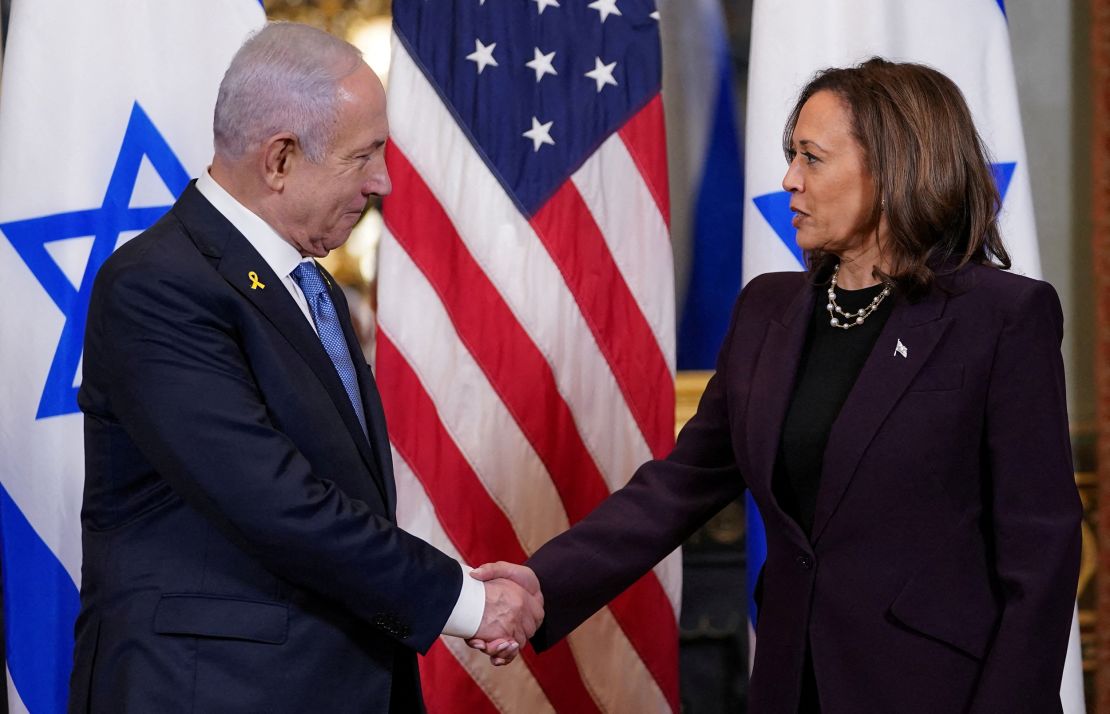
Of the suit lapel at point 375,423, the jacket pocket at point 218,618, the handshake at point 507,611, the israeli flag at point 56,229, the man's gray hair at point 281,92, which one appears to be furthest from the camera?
the israeli flag at point 56,229

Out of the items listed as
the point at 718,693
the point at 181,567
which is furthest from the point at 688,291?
the point at 181,567

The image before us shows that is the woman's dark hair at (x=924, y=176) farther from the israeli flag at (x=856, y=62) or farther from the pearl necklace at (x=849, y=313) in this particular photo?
the israeli flag at (x=856, y=62)

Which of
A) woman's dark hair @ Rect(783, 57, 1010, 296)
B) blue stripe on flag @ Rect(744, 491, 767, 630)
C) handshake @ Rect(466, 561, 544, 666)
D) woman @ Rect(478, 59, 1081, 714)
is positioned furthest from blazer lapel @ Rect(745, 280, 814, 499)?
blue stripe on flag @ Rect(744, 491, 767, 630)

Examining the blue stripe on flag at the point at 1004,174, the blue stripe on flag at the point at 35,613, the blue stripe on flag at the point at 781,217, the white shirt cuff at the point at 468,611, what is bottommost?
the blue stripe on flag at the point at 35,613

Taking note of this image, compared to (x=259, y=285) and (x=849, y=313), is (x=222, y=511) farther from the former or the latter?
(x=849, y=313)

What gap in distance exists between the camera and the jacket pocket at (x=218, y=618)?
1.70 m

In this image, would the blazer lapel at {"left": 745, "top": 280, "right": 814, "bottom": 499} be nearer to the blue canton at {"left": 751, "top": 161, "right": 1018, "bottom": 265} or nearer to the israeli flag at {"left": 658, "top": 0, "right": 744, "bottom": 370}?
the blue canton at {"left": 751, "top": 161, "right": 1018, "bottom": 265}

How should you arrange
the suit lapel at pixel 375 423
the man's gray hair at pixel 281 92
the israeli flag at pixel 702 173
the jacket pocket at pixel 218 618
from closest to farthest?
the jacket pocket at pixel 218 618
the man's gray hair at pixel 281 92
the suit lapel at pixel 375 423
the israeli flag at pixel 702 173

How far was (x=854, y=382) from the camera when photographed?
194 cm

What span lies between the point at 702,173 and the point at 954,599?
1.96 m

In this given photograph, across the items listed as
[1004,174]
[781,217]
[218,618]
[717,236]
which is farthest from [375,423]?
[717,236]

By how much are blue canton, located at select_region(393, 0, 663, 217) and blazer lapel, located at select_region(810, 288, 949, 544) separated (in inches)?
49.8

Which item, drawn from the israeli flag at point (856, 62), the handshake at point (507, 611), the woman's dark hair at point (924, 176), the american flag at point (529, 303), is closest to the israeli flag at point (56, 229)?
the american flag at point (529, 303)

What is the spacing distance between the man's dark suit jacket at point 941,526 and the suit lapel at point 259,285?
65 cm
